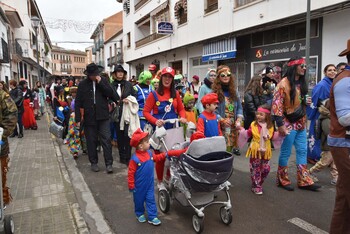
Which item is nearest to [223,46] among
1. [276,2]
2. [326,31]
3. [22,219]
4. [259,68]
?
[259,68]

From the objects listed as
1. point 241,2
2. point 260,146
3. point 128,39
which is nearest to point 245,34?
point 241,2

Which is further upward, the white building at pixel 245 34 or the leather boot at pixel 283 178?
the white building at pixel 245 34

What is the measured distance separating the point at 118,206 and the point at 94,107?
2.23 m

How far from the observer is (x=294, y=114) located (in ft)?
14.7

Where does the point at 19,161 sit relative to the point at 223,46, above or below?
below

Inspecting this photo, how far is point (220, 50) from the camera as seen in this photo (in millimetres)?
14336

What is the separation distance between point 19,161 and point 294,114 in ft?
19.0

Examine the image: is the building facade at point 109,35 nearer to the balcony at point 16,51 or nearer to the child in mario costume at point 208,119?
the balcony at point 16,51

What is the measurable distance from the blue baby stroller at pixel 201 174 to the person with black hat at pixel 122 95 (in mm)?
2775

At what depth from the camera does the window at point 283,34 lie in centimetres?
1001

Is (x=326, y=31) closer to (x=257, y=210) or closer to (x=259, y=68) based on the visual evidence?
(x=259, y=68)

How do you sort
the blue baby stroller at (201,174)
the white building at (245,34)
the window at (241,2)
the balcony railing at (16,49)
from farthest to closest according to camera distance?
the balcony railing at (16,49), the window at (241,2), the white building at (245,34), the blue baby stroller at (201,174)

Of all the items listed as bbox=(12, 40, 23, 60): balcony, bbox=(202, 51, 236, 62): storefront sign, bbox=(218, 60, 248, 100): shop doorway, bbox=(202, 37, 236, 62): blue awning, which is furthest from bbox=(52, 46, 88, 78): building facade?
bbox=(218, 60, 248, 100): shop doorway

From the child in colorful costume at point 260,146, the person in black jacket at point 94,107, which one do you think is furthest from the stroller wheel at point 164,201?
the person in black jacket at point 94,107
